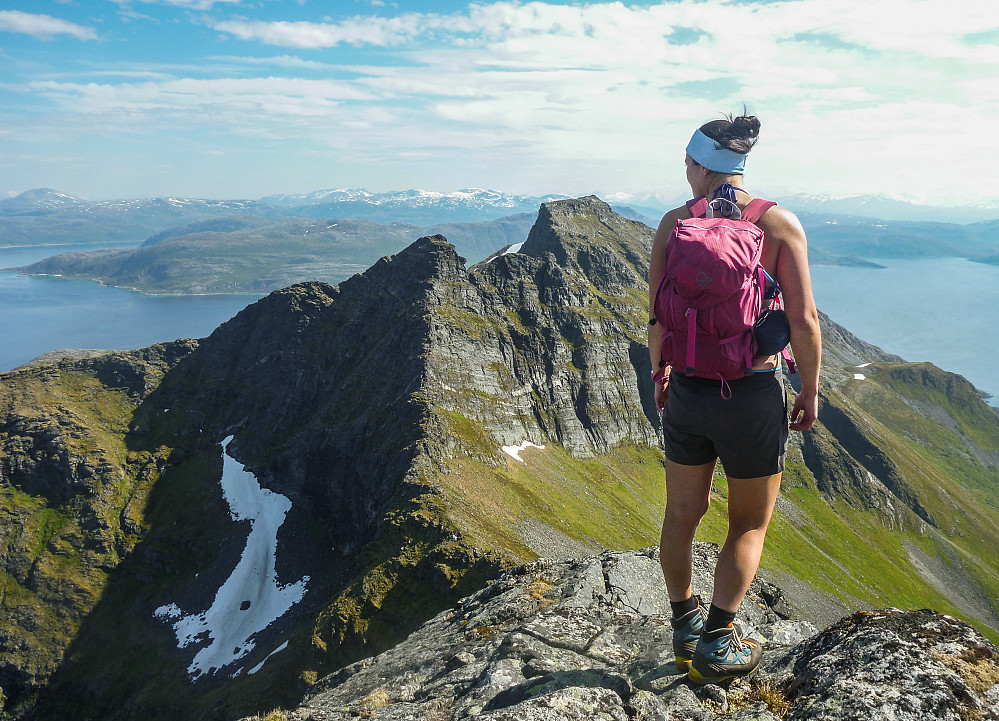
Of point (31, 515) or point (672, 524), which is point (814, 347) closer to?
point (672, 524)

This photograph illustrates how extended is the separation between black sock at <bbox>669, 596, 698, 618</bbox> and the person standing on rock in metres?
0.01

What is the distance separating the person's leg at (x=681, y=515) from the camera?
23.1 feet

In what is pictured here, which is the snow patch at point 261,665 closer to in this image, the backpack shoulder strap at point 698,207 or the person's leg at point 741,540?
the person's leg at point 741,540

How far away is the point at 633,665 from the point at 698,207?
6.90 meters

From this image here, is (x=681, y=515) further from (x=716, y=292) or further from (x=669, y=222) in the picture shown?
(x=669, y=222)

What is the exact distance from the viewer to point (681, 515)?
734cm

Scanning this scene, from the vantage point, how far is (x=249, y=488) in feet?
334

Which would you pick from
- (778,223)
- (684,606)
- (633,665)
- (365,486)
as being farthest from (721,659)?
(365,486)

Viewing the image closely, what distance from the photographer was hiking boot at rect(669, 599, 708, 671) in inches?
300

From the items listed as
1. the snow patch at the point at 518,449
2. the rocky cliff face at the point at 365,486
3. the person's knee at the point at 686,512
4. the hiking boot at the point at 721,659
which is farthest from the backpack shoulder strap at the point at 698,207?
the snow patch at the point at 518,449

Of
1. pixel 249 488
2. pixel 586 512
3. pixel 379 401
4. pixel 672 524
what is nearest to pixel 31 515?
pixel 249 488

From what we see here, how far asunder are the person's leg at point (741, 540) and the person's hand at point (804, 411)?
724 millimetres

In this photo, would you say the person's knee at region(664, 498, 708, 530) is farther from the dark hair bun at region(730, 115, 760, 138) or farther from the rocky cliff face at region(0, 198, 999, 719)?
the rocky cliff face at region(0, 198, 999, 719)

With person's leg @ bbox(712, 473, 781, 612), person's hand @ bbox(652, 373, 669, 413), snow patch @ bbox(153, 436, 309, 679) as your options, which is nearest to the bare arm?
person's leg @ bbox(712, 473, 781, 612)
